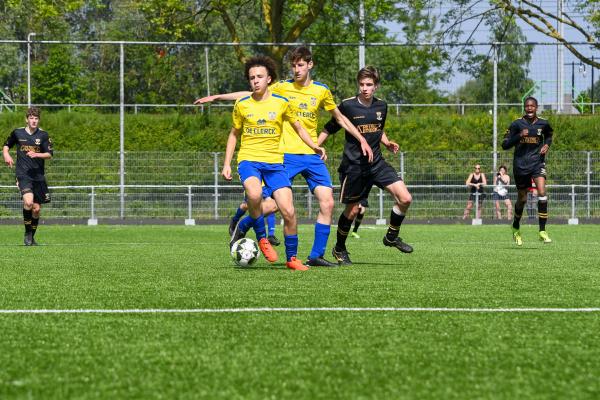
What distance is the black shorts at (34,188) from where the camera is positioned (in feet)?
53.4

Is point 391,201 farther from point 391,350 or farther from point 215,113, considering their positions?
point 391,350

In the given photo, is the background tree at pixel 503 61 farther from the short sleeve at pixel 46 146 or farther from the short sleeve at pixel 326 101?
the short sleeve at pixel 326 101

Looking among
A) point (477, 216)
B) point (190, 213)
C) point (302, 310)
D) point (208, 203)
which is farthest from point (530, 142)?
point (190, 213)

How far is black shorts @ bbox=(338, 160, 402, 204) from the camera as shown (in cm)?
1072

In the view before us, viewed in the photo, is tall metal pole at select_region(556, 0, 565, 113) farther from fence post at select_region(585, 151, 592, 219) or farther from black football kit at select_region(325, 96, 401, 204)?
black football kit at select_region(325, 96, 401, 204)

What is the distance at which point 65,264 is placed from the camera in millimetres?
10695

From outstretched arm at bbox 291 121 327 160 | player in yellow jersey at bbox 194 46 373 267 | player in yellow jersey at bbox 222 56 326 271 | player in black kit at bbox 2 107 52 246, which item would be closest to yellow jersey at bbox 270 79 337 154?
player in yellow jersey at bbox 194 46 373 267

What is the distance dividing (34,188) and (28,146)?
26.7 inches

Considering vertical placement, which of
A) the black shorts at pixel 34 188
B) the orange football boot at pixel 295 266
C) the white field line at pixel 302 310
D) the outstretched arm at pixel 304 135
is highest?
the outstretched arm at pixel 304 135

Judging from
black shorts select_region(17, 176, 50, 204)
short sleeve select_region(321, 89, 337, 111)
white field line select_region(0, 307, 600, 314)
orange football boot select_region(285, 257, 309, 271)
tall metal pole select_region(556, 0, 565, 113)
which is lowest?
orange football boot select_region(285, 257, 309, 271)

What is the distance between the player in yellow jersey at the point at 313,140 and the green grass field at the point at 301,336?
101 centimetres

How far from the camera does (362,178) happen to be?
10.7m

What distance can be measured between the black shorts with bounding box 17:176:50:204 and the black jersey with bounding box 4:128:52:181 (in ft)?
0.20

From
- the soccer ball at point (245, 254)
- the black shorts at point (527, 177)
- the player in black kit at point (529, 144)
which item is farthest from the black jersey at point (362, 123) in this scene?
the black shorts at point (527, 177)
